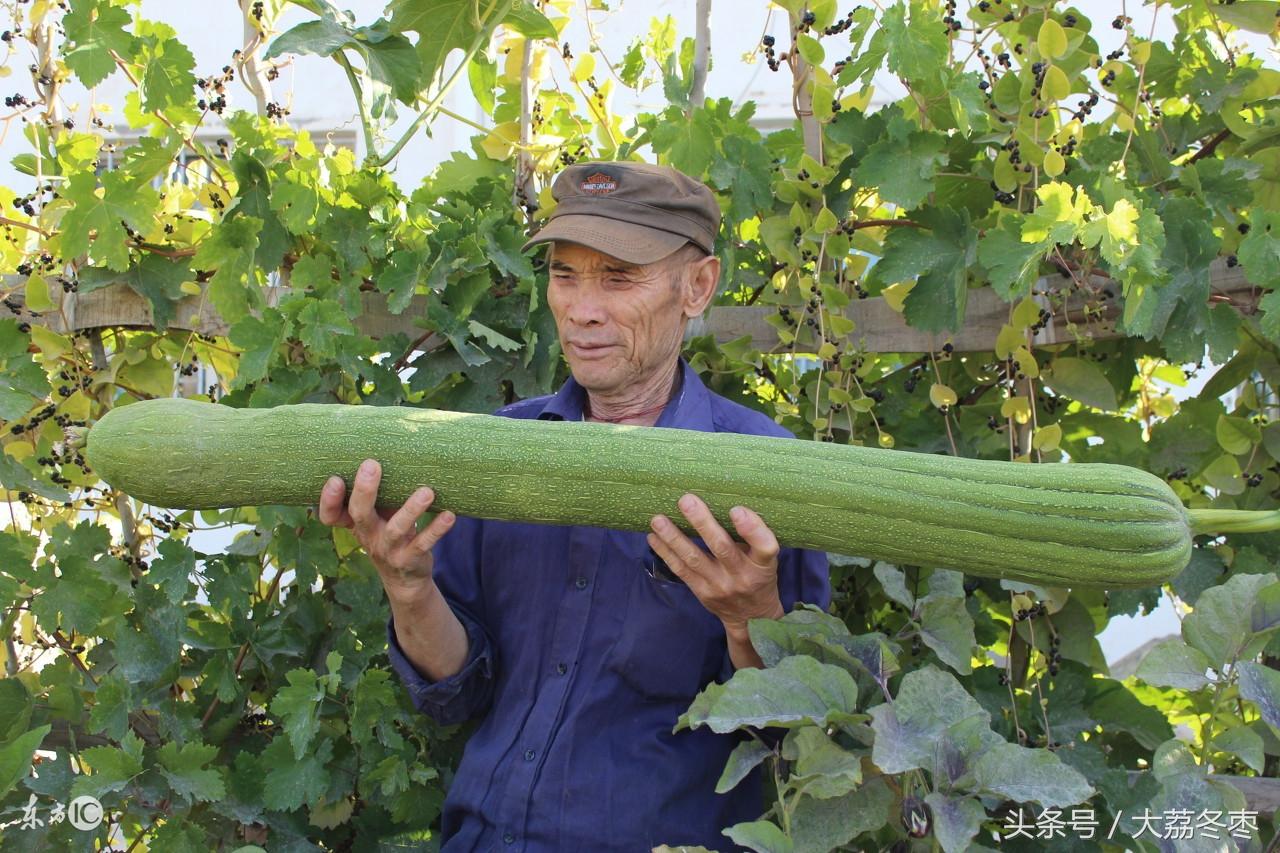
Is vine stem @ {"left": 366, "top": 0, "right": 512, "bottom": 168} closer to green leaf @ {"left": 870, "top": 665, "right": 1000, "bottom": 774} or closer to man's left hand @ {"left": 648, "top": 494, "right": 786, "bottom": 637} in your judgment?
man's left hand @ {"left": 648, "top": 494, "right": 786, "bottom": 637}

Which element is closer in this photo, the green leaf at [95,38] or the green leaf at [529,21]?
the green leaf at [95,38]

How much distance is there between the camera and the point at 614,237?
232cm

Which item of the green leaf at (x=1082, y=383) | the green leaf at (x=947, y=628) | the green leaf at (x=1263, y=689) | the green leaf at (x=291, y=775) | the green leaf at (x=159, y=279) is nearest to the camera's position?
the green leaf at (x=1263, y=689)

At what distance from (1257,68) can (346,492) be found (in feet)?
7.30

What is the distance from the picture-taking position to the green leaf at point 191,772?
8.17 feet


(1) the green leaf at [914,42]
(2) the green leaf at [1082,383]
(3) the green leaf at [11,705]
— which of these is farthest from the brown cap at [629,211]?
(3) the green leaf at [11,705]

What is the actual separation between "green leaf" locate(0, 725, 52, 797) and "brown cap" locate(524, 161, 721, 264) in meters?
1.40

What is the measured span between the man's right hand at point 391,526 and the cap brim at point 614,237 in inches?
23.4

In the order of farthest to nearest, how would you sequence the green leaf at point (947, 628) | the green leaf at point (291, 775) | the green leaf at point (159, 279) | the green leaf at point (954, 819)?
the green leaf at point (159, 279), the green leaf at point (291, 775), the green leaf at point (947, 628), the green leaf at point (954, 819)

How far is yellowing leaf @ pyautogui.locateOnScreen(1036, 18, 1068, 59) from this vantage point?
2.52m

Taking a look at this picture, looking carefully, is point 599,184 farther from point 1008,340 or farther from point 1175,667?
point 1175,667

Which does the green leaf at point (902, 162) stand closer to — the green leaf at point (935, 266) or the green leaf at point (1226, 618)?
the green leaf at point (935, 266)

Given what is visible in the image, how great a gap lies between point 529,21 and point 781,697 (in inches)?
63.5

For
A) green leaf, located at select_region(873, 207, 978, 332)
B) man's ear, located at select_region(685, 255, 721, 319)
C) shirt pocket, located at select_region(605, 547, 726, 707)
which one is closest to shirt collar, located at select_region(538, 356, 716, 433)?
man's ear, located at select_region(685, 255, 721, 319)
